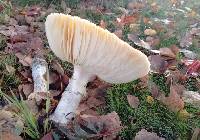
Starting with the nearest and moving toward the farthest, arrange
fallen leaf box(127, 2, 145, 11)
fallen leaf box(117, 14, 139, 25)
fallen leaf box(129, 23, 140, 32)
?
fallen leaf box(129, 23, 140, 32) → fallen leaf box(117, 14, 139, 25) → fallen leaf box(127, 2, 145, 11)

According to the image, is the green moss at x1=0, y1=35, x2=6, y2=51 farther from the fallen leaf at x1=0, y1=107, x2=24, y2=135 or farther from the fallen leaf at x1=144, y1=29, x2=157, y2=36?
the fallen leaf at x1=144, y1=29, x2=157, y2=36

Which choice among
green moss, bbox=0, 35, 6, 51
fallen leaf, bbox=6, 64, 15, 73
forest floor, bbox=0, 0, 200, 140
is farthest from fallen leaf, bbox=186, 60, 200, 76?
green moss, bbox=0, 35, 6, 51

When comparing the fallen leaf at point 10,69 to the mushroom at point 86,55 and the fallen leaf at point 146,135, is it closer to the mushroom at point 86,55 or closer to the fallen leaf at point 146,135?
the mushroom at point 86,55

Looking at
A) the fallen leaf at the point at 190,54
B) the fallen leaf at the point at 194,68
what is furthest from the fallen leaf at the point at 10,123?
the fallen leaf at the point at 190,54

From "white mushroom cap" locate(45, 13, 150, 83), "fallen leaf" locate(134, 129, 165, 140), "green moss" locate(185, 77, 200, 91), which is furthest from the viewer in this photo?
"green moss" locate(185, 77, 200, 91)

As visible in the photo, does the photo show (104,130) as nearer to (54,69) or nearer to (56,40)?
(56,40)

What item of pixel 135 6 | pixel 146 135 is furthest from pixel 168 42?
pixel 146 135

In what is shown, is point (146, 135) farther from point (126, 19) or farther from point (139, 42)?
point (126, 19)
